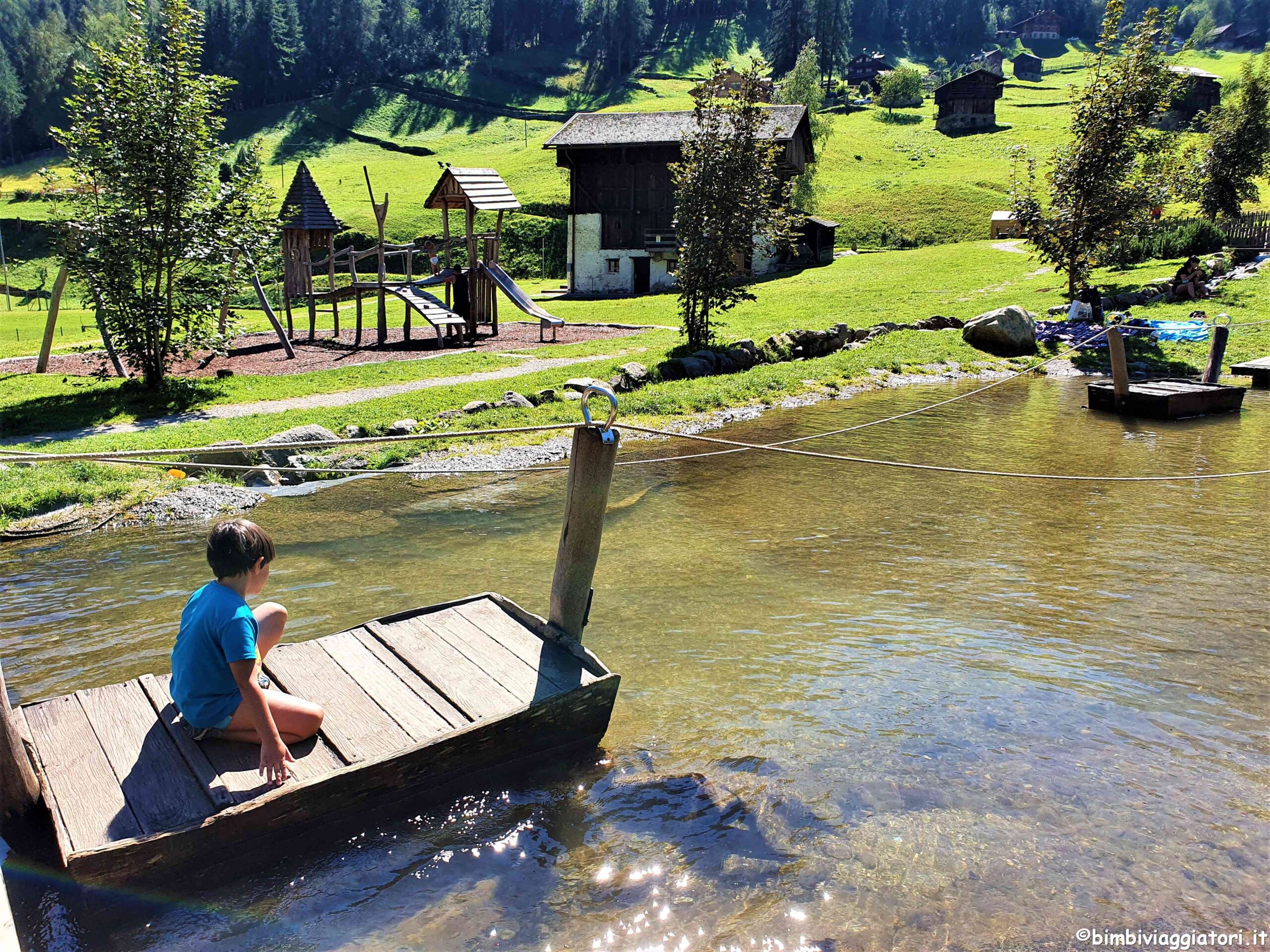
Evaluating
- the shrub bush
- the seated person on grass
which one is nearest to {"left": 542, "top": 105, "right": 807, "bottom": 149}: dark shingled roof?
the shrub bush

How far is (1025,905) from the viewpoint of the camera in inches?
193

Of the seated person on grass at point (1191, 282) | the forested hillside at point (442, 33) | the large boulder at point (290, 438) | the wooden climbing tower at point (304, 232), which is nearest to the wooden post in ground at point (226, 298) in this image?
the large boulder at point (290, 438)

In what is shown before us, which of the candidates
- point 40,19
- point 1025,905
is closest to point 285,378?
point 1025,905

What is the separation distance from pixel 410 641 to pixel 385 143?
10665 centimetres

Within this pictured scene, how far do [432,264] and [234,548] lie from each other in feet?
84.6

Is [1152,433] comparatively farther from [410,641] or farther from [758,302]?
[758,302]

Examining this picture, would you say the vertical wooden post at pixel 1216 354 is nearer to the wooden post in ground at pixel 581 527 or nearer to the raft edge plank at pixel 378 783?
the wooden post in ground at pixel 581 527

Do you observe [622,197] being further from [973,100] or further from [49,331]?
[973,100]

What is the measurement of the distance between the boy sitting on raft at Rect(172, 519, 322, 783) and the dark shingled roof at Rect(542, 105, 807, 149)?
138 ft

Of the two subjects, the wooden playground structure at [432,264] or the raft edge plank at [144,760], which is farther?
the wooden playground structure at [432,264]

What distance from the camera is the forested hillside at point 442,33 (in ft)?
371

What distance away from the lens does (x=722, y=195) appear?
69.1 feet

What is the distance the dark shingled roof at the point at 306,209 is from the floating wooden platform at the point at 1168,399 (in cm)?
2141

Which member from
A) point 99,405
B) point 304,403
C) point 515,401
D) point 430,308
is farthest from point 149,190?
point 430,308
